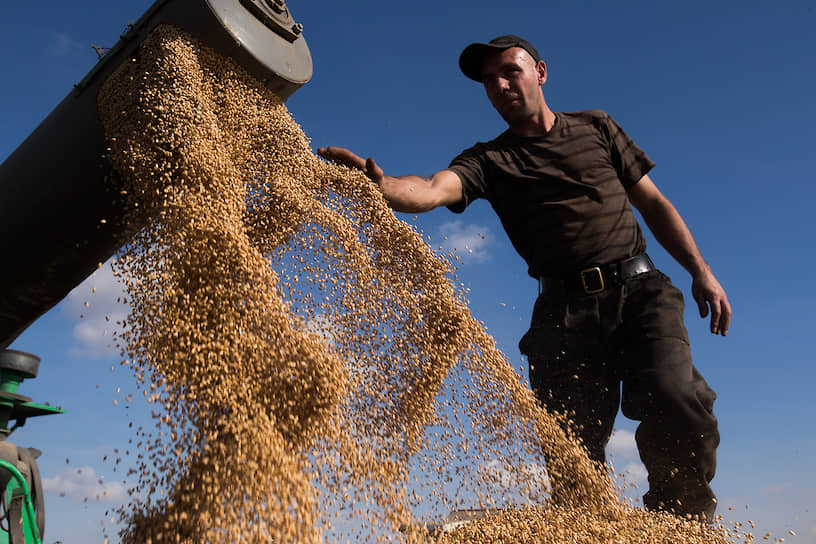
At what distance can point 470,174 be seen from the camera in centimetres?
276

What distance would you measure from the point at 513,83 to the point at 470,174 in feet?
1.54

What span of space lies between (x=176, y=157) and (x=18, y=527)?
1694 millimetres

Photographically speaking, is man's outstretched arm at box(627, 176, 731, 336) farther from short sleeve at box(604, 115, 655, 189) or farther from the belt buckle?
the belt buckle

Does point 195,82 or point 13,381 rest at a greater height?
point 195,82

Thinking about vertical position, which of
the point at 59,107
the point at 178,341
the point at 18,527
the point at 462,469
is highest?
the point at 59,107

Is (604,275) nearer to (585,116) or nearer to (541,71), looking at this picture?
(585,116)

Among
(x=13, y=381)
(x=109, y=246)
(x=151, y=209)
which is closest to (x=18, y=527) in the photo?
(x=13, y=381)

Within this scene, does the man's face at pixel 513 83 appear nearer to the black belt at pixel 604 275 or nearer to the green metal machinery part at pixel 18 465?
the black belt at pixel 604 275

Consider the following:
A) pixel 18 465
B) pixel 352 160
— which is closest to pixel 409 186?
pixel 352 160

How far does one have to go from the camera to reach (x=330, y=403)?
76.9 inches

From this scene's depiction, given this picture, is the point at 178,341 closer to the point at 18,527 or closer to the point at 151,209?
the point at 151,209

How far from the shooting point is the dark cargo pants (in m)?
2.35

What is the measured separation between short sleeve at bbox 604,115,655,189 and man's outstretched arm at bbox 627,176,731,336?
6cm

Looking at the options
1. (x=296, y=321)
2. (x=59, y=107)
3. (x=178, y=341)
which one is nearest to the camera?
(x=178, y=341)
